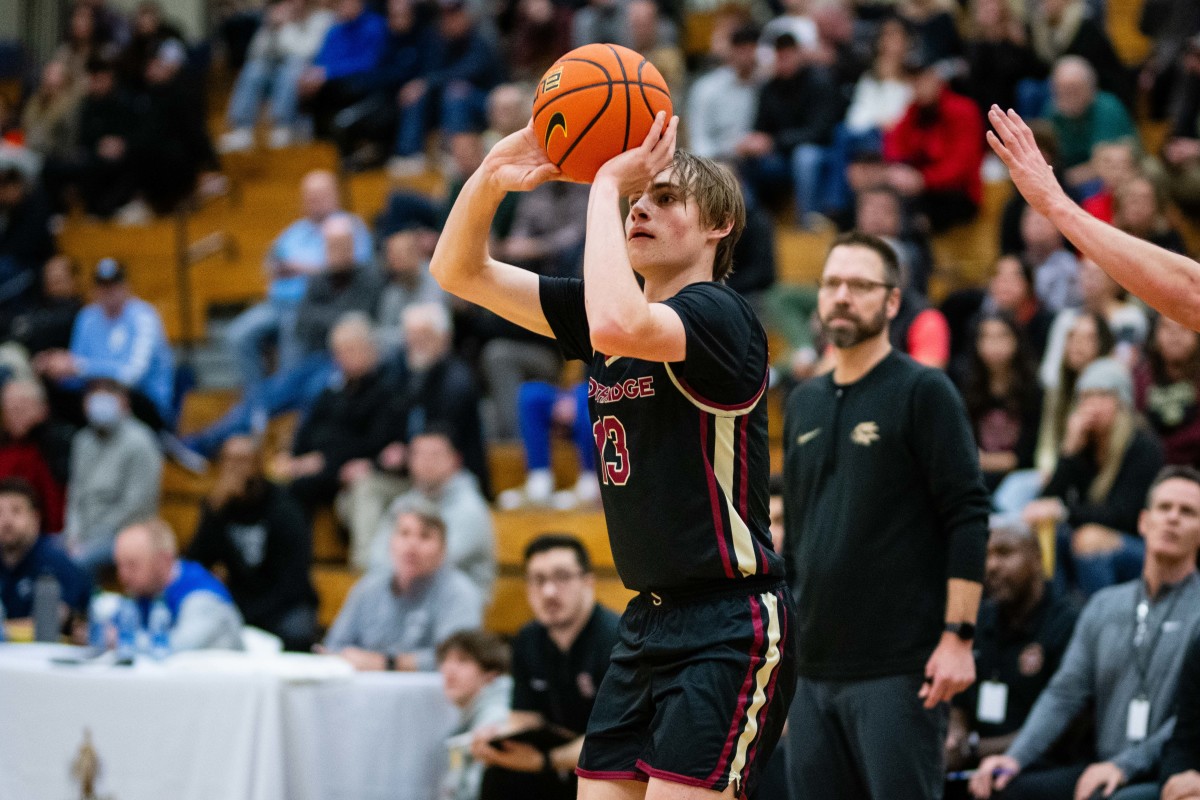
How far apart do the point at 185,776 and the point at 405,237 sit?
16.6 feet

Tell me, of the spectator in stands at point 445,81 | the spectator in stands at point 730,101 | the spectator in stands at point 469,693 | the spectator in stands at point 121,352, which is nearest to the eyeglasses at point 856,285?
the spectator in stands at point 469,693

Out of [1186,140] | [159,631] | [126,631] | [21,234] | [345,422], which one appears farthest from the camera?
[21,234]

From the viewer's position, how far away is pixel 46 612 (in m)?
7.29

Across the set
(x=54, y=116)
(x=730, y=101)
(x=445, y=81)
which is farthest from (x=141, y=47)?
(x=730, y=101)

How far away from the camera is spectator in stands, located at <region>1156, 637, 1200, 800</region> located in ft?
16.9

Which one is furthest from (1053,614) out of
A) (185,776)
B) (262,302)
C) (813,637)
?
(262,302)

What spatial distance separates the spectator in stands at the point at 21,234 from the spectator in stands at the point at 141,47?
2002 millimetres

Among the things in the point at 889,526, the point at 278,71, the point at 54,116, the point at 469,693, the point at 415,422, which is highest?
the point at 278,71

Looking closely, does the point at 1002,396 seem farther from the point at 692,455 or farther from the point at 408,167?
the point at 408,167

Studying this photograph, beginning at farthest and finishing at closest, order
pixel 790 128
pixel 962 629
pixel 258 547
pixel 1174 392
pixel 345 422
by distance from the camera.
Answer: pixel 790 128
pixel 345 422
pixel 258 547
pixel 1174 392
pixel 962 629

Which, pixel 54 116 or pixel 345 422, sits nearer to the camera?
pixel 345 422

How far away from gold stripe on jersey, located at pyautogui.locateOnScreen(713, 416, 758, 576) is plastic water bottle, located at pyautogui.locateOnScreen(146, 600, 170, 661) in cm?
407

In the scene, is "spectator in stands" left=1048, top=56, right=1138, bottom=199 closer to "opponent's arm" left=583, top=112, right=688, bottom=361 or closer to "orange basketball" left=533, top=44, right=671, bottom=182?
"orange basketball" left=533, top=44, right=671, bottom=182

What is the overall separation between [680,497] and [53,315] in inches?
386
